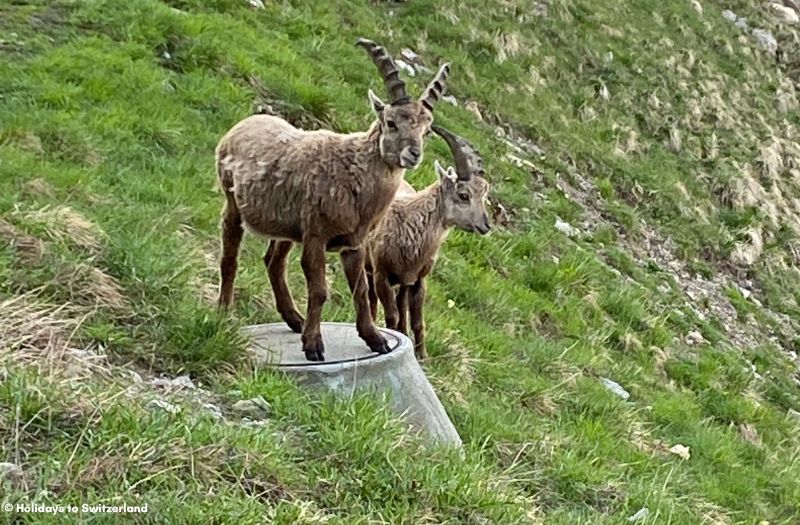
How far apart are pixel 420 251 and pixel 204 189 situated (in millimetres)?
2277

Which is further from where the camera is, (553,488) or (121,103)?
(121,103)

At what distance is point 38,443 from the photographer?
186 inches

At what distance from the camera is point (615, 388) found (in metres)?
10.5

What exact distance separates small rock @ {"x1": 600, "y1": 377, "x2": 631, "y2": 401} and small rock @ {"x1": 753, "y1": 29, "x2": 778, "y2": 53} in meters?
17.0

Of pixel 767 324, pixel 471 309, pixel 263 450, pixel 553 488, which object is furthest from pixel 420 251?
pixel 767 324

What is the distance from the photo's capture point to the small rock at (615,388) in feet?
34.0

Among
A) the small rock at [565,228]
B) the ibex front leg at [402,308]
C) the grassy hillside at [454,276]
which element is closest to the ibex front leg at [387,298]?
the ibex front leg at [402,308]

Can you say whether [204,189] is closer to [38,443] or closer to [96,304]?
[96,304]

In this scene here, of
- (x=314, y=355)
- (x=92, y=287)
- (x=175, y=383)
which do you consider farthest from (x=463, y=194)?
(x=175, y=383)

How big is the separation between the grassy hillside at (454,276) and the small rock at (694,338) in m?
0.04

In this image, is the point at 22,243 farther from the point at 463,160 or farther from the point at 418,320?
the point at 463,160

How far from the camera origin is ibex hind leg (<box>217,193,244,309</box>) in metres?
7.57

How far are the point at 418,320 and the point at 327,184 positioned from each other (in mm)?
2482

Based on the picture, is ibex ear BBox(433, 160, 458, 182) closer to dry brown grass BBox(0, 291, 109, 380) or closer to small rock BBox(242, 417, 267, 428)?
dry brown grass BBox(0, 291, 109, 380)
